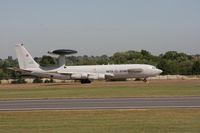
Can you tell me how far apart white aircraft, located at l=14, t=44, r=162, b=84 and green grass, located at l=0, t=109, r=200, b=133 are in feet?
193

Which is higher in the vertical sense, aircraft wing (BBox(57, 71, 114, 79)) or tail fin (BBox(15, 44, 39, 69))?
tail fin (BBox(15, 44, 39, 69))

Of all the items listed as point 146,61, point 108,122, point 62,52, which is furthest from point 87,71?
point 108,122

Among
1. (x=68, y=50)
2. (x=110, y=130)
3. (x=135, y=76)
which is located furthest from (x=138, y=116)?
(x=68, y=50)

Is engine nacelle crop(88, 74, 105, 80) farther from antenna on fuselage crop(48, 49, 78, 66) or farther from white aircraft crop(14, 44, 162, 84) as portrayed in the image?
antenna on fuselage crop(48, 49, 78, 66)

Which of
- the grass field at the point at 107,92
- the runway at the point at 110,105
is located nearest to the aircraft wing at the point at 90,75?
the grass field at the point at 107,92

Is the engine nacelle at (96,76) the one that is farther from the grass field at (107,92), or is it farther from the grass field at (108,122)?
the grass field at (108,122)

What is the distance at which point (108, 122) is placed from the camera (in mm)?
17469

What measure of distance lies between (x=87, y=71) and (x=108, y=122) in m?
65.6

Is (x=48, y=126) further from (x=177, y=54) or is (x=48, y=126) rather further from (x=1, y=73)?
(x=177, y=54)

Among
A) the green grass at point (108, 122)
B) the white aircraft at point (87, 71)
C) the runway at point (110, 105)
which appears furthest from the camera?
the white aircraft at point (87, 71)

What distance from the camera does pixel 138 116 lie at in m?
19.3

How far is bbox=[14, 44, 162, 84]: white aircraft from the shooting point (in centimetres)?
8056

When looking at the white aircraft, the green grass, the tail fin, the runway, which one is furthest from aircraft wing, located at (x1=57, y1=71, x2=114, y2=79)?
the green grass

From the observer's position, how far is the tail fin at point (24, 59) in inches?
3351
